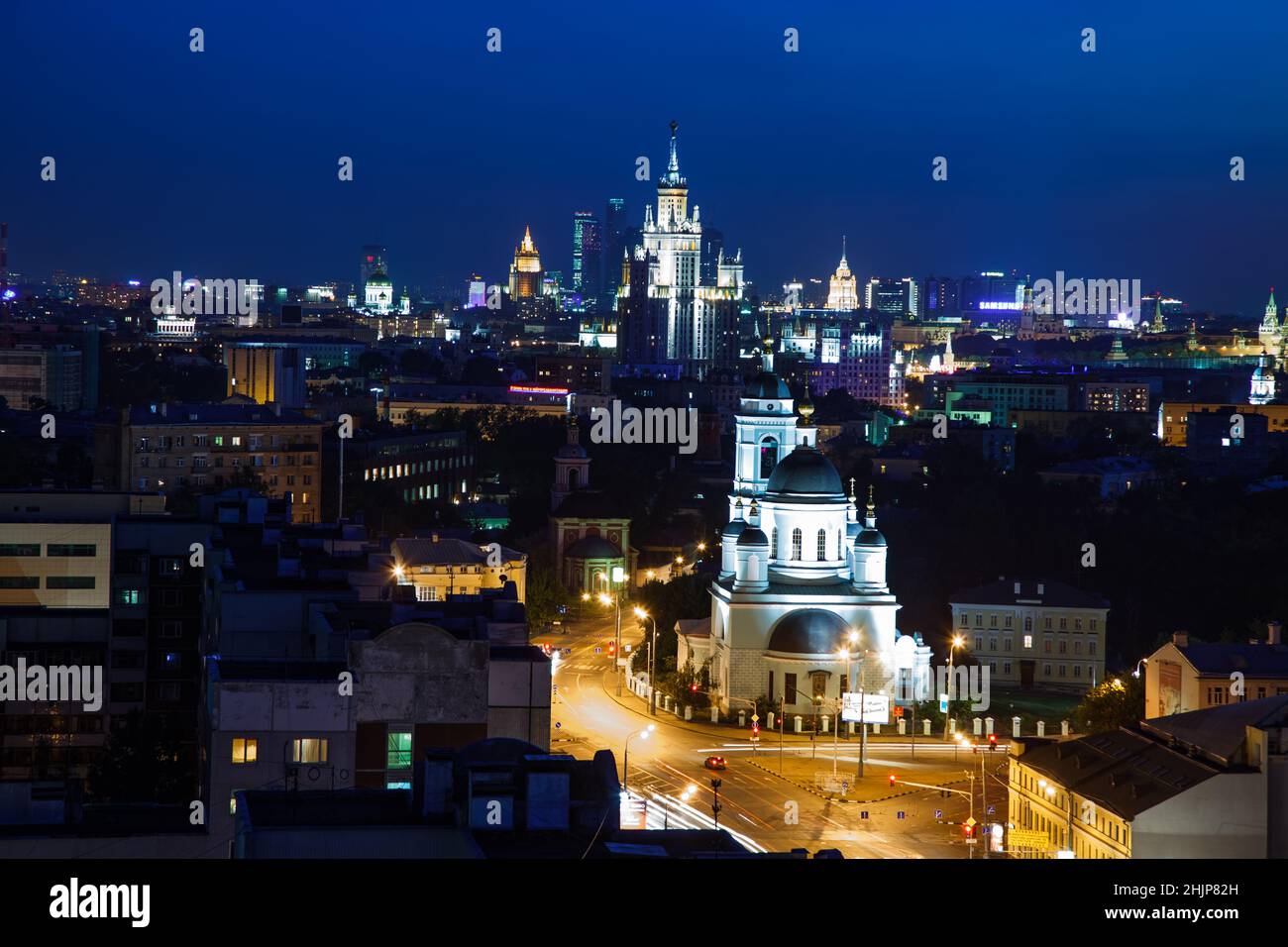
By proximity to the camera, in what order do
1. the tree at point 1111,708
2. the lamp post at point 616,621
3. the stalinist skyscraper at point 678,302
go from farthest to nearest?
the stalinist skyscraper at point 678,302 → the lamp post at point 616,621 → the tree at point 1111,708

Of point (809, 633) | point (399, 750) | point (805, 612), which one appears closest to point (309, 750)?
point (399, 750)

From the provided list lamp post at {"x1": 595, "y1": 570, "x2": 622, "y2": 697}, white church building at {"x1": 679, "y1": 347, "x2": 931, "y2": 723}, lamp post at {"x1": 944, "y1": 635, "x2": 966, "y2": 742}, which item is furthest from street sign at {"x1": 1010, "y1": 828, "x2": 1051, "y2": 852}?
lamp post at {"x1": 595, "y1": 570, "x2": 622, "y2": 697}

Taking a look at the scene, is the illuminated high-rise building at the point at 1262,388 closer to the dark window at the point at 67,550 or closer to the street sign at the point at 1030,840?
the dark window at the point at 67,550

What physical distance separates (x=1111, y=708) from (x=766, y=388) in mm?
13765

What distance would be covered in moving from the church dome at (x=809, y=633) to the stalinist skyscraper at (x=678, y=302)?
379 ft

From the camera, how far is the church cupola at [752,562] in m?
42.3

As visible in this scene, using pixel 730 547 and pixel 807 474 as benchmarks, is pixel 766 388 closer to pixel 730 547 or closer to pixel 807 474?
pixel 730 547

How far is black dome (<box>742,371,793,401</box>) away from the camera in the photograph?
50.5 metres

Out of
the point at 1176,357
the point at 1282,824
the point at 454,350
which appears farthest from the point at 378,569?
the point at 1176,357

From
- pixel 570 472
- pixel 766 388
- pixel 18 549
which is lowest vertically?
pixel 18 549

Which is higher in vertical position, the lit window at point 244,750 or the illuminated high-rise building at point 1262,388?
the illuminated high-rise building at point 1262,388

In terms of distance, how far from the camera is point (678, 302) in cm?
16262

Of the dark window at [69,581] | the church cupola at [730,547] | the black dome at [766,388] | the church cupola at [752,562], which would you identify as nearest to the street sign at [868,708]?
the church cupola at [752,562]

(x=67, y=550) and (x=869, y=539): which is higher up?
(x=869, y=539)
